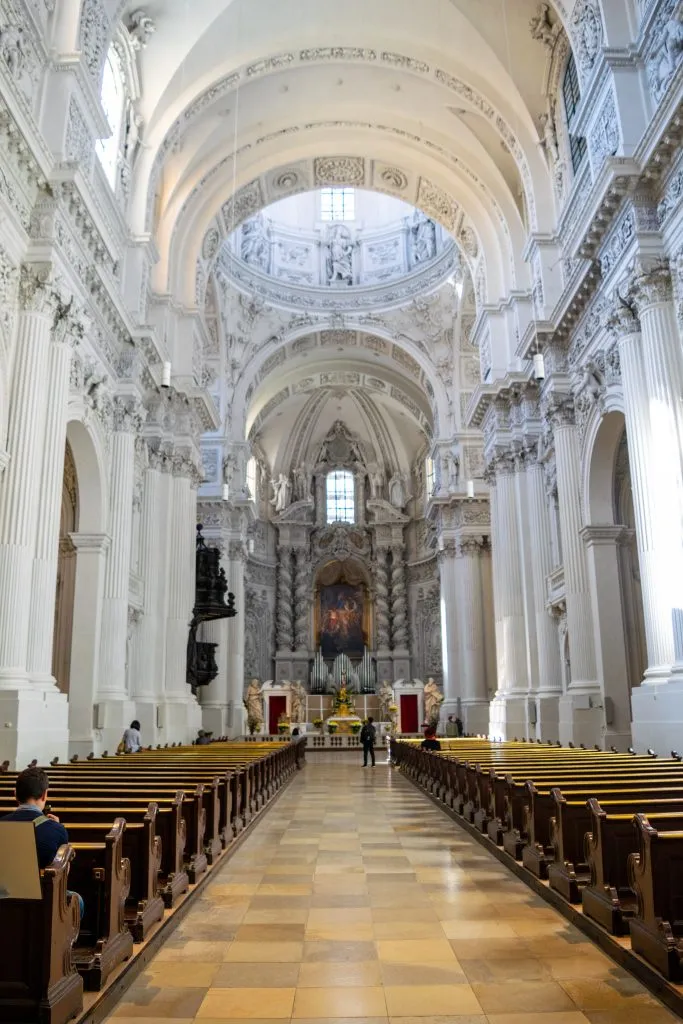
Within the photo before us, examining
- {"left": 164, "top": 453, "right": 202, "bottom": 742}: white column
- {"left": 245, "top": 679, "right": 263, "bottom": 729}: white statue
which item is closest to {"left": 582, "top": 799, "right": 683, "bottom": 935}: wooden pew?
{"left": 164, "top": 453, "right": 202, "bottom": 742}: white column

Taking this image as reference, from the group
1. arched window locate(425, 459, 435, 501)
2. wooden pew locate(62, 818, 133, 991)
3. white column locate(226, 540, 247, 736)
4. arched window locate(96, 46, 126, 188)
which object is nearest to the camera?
wooden pew locate(62, 818, 133, 991)

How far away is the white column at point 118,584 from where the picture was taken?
14.1m

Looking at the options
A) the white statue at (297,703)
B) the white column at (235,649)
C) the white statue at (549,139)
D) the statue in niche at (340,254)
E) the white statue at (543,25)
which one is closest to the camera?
the white statue at (543,25)

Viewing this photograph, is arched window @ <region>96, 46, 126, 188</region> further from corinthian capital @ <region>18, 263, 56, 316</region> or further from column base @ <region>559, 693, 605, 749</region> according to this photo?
column base @ <region>559, 693, 605, 749</region>

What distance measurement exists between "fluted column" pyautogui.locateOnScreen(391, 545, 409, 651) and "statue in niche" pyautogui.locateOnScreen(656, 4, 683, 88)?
2828 cm

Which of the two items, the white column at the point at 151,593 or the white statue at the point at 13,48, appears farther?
the white column at the point at 151,593

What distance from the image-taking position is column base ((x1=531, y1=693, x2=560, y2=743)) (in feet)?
54.4

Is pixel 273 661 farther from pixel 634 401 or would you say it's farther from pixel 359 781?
pixel 634 401

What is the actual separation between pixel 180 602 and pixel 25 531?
8658 millimetres

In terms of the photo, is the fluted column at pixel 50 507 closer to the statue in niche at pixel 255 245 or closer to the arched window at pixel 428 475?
the statue in niche at pixel 255 245

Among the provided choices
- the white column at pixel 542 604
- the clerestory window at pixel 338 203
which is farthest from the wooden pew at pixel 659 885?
the clerestory window at pixel 338 203

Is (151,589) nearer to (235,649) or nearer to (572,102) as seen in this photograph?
(235,649)

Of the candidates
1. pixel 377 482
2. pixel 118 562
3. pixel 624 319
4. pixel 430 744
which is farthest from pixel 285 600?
pixel 624 319

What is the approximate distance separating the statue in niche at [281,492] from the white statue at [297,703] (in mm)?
8902
